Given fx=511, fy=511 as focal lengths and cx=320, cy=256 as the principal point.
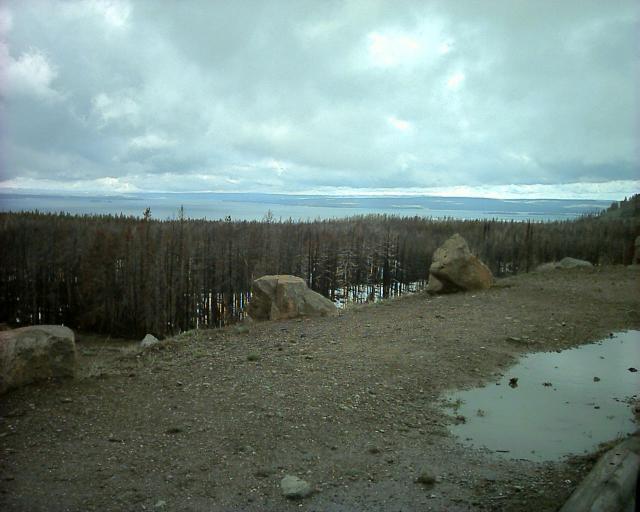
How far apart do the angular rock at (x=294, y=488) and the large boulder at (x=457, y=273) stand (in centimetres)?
968

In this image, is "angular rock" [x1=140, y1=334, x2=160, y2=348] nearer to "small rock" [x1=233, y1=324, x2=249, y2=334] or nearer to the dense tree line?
"small rock" [x1=233, y1=324, x2=249, y2=334]

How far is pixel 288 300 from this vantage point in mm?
10359

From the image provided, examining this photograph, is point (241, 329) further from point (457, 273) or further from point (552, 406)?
point (457, 273)

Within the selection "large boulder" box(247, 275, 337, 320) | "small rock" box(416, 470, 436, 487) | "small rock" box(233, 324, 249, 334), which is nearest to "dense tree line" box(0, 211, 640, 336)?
"large boulder" box(247, 275, 337, 320)

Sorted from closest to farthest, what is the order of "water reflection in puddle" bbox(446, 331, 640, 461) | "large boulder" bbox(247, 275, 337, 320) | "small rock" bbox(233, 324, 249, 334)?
1. "water reflection in puddle" bbox(446, 331, 640, 461)
2. "small rock" bbox(233, 324, 249, 334)
3. "large boulder" bbox(247, 275, 337, 320)

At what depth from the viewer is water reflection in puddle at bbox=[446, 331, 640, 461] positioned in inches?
184

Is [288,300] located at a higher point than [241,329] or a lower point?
higher

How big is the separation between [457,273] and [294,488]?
9946mm

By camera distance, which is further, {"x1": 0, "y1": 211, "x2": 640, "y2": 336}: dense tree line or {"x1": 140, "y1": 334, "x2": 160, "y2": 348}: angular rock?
{"x1": 0, "y1": 211, "x2": 640, "y2": 336}: dense tree line

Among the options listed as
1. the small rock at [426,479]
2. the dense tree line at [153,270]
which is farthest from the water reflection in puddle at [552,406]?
the dense tree line at [153,270]

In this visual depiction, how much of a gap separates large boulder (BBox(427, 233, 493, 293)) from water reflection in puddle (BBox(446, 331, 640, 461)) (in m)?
5.14

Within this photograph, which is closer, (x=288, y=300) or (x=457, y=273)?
(x=288, y=300)

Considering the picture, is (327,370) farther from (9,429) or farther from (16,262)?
(16,262)

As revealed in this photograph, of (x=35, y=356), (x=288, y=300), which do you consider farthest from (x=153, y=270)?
(x=35, y=356)
